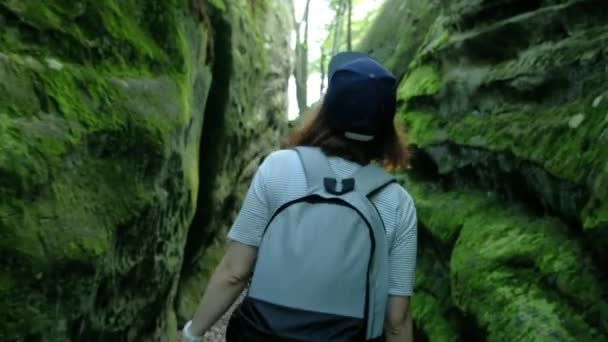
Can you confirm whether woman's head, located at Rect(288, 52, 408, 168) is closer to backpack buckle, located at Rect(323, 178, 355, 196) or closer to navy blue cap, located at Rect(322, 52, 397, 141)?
navy blue cap, located at Rect(322, 52, 397, 141)

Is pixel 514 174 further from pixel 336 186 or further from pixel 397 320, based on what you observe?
pixel 336 186

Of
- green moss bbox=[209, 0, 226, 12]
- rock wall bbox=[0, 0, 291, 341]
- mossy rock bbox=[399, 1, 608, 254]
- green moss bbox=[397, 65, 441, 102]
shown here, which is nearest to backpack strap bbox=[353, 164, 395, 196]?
mossy rock bbox=[399, 1, 608, 254]

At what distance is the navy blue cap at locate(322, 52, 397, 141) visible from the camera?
2512mm

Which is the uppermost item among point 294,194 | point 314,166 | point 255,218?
point 314,166

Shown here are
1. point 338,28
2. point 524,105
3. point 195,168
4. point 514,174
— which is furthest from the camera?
point 338,28

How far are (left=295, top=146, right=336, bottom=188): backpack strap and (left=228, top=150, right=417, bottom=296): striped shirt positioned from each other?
26 mm

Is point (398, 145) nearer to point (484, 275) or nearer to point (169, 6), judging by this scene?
point (484, 275)

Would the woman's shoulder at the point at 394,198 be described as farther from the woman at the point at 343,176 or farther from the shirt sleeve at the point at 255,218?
the shirt sleeve at the point at 255,218

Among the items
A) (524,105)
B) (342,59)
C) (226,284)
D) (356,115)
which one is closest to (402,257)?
(356,115)

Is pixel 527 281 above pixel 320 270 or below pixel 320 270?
below

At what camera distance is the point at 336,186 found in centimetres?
242

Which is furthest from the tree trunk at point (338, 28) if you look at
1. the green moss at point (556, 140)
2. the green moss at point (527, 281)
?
the green moss at point (527, 281)

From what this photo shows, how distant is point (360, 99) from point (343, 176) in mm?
356

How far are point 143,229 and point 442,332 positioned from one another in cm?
269
